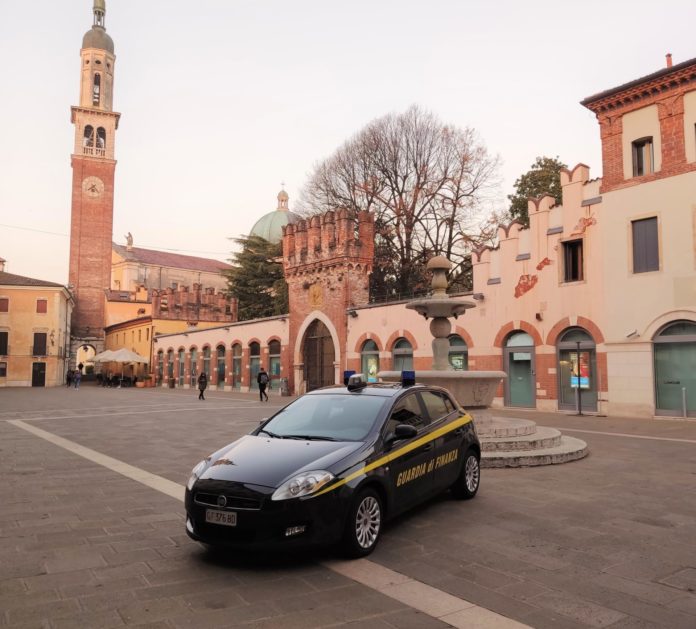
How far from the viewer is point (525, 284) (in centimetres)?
2211

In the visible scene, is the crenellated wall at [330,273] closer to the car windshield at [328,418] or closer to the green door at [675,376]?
the green door at [675,376]

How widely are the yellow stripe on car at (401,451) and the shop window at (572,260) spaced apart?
1510 centimetres

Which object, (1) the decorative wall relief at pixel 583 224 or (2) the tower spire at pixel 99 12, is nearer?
(1) the decorative wall relief at pixel 583 224

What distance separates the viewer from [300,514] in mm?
4734

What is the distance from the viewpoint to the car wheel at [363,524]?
16.4ft

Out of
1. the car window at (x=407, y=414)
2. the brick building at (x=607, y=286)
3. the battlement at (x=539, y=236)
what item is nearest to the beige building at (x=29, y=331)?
the brick building at (x=607, y=286)

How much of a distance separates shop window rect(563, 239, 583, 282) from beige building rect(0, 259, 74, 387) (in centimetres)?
5020

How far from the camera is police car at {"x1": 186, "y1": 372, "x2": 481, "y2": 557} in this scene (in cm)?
477

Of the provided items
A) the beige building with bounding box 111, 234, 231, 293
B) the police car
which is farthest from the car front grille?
the beige building with bounding box 111, 234, 231, 293

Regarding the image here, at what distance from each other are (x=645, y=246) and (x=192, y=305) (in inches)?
1636

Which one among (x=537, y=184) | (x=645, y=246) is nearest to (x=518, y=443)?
(x=645, y=246)

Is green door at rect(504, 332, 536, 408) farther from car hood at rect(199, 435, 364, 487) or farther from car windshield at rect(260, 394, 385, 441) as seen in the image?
car hood at rect(199, 435, 364, 487)

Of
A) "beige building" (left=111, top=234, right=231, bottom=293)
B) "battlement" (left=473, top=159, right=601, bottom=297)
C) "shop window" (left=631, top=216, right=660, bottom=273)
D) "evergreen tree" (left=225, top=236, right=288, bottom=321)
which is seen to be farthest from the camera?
"beige building" (left=111, top=234, right=231, bottom=293)

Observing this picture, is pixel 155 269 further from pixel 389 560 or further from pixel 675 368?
pixel 389 560
